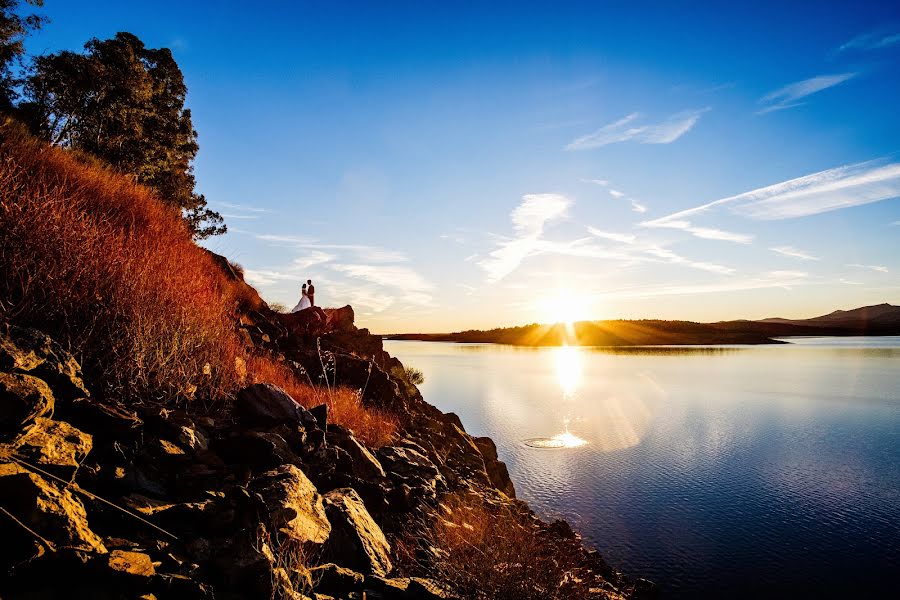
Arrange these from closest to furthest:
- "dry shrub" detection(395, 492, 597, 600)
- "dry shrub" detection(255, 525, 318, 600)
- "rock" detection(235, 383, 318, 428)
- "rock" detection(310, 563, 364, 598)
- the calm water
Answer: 1. "dry shrub" detection(255, 525, 318, 600)
2. "rock" detection(310, 563, 364, 598)
3. "dry shrub" detection(395, 492, 597, 600)
4. "rock" detection(235, 383, 318, 428)
5. the calm water

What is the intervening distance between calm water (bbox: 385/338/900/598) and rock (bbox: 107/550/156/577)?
13089 mm

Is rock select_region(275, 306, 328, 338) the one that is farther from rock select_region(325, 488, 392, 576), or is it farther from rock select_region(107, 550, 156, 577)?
rock select_region(107, 550, 156, 577)

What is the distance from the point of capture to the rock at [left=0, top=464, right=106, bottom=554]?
3943mm

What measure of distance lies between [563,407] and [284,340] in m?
27.7

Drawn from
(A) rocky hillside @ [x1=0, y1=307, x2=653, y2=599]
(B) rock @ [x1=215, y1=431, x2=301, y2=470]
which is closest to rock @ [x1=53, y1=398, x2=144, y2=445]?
(A) rocky hillside @ [x1=0, y1=307, x2=653, y2=599]

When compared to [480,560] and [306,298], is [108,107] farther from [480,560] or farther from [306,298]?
[480,560]

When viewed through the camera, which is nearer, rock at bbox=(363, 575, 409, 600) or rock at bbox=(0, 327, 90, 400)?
rock at bbox=(0, 327, 90, 400)

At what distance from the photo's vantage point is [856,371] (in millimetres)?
59031

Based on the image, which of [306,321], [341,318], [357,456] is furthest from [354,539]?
[341,318]

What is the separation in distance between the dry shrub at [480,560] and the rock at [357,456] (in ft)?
4.48

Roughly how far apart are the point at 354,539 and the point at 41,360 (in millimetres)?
4277

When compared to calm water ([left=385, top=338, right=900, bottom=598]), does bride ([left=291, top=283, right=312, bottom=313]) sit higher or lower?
higher

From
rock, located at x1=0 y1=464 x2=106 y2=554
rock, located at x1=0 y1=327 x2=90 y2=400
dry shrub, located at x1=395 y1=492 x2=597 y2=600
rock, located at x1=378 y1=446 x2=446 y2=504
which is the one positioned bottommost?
dry shrub, located at x1=395 y1=492 x2=597 y2=600

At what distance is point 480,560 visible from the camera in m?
8.59
